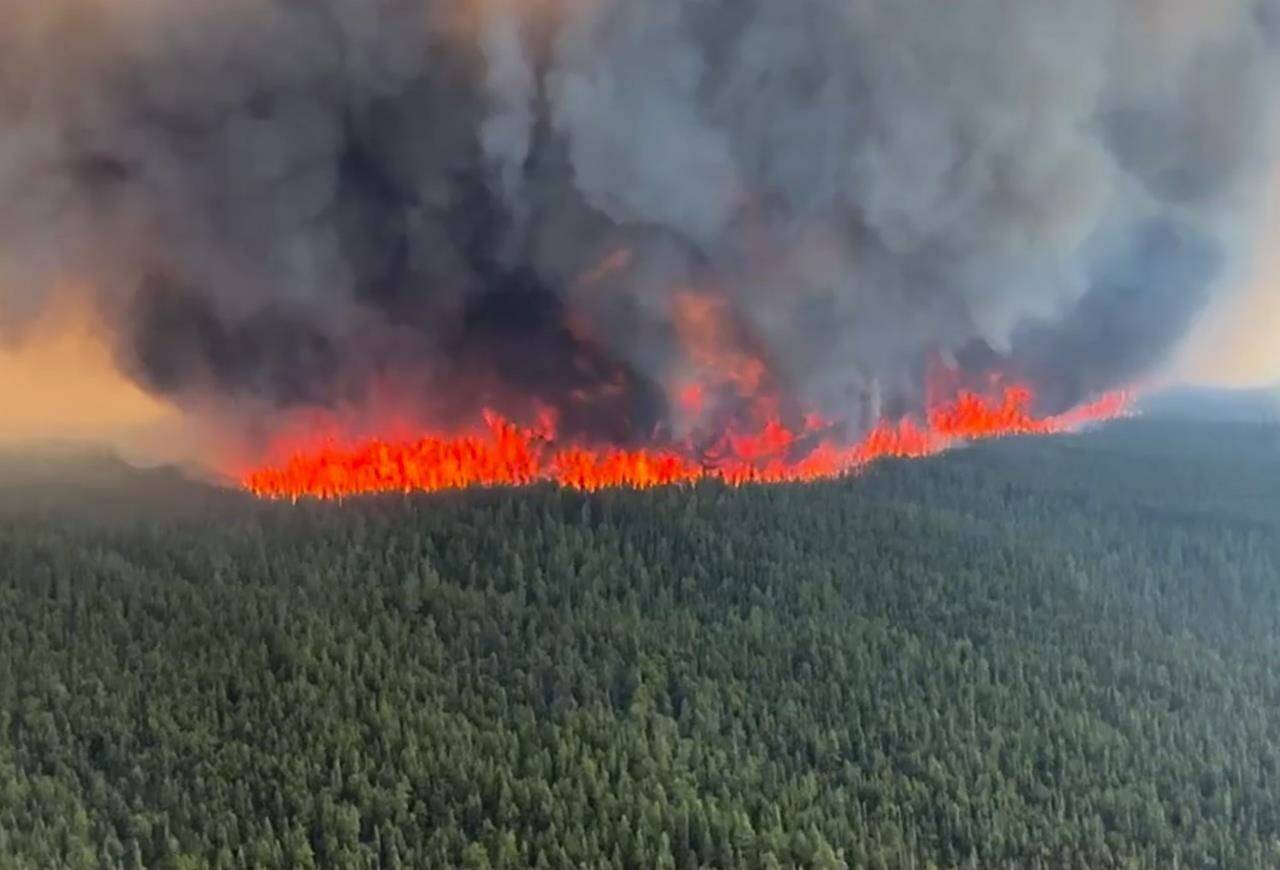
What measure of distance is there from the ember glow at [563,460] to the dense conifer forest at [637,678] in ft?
1.86

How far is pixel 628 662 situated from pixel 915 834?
2331mm

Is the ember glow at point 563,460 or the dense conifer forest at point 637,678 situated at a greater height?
the ember glow at point 563,460

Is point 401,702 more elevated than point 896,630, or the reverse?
point 896,630

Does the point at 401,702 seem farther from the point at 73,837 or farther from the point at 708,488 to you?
the point at 708,488

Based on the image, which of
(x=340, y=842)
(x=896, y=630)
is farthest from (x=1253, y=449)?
(x=340, y=842)

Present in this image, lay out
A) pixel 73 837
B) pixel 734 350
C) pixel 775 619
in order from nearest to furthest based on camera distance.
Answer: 1. pixel 73 837
2. pixel 775 619
3. pixel 734 350

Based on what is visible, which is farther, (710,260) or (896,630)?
(710,260)

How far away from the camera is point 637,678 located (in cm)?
1009

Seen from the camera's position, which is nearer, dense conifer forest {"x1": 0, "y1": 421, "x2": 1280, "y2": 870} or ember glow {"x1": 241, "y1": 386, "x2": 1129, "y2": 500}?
dense conifer forest {"x1": 0, "y1": 421, "x2": 1280, "y2": 870}

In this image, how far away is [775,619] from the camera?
11.0 m

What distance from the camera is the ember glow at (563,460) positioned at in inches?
480

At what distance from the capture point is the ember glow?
40.0ft

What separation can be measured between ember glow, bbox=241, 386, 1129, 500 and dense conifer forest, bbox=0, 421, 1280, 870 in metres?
0.57

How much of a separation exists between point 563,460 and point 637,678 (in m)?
3.42
